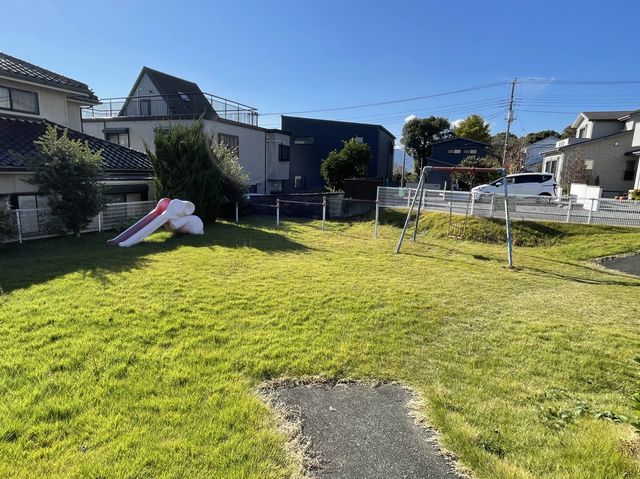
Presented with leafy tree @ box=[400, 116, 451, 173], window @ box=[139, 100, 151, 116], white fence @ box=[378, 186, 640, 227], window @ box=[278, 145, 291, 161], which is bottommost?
white fence @ box=[378, 186, 640, 227]

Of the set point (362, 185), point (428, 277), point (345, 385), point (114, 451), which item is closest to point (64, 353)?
point (114, 451)

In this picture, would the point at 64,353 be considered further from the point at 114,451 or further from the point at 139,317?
the point at 114,451

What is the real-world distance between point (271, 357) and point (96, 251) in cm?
726

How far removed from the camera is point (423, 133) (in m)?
43.5

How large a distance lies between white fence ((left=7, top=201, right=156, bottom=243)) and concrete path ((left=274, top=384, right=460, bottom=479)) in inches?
392

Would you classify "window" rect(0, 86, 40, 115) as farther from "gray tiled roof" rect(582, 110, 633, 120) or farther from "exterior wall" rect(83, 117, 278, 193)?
"gray tiled roof" rect(582, 110, 633, 120)

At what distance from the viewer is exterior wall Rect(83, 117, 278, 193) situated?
2050 centimetres

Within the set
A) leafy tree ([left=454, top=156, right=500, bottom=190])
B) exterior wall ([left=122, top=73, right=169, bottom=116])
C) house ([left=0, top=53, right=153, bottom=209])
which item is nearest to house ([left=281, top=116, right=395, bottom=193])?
leafy tree ([left=454, top=156, right=500, bottom=190])

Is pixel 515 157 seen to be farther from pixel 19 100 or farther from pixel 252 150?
pixel 19 100

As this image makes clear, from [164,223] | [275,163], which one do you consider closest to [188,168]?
[164,223]

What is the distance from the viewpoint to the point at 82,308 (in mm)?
5105

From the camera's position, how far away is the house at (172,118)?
20.7m

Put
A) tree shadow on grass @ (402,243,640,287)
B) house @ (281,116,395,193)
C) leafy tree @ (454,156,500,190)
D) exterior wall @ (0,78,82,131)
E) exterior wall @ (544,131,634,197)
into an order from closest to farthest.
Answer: tree shadow on grass @ (402,243,640,287) → exterior wall @ (0,78,82,131) → exterior wall @ (544,131,634,197) → leafy tree @ (454,156,500,190) → house @ (281,116,395,193)

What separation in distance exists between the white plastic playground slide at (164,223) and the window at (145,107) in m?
12.6
